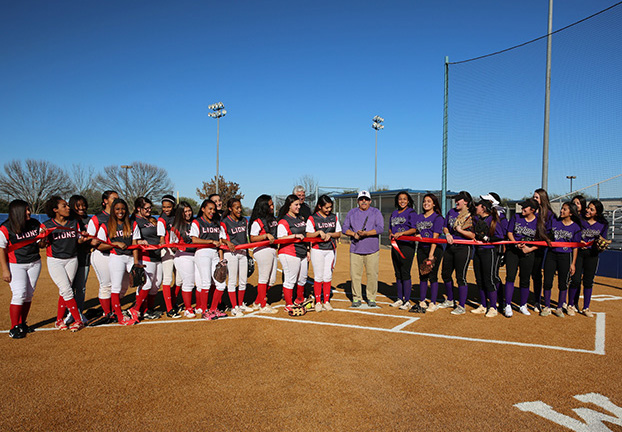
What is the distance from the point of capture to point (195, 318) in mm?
6176

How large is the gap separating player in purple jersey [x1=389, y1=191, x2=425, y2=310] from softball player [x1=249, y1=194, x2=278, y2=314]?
7.14ft

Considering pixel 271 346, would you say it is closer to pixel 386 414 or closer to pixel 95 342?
pixel 386 414

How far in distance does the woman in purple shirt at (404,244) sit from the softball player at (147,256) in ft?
13.2

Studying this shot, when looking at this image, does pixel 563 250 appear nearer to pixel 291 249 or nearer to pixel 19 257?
pixel 291 249

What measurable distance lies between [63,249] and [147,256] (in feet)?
3.69

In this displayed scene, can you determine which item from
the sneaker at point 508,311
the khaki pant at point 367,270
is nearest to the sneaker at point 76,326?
the khaki pant at point 367,270

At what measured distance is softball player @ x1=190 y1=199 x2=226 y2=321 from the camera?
604 centimetres

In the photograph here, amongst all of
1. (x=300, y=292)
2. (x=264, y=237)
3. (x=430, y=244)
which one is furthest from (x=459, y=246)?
(x=264, y=237)

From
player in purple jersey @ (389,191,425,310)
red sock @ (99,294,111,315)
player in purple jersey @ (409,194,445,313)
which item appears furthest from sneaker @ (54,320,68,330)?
player in purple jersey @ (409,194,445,313)

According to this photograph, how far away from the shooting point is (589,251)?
20.6 feet

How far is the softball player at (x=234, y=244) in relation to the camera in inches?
244

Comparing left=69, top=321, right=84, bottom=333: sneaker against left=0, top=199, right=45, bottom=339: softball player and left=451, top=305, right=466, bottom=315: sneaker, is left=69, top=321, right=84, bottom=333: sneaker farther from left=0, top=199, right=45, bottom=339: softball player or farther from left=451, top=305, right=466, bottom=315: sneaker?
left=451, top=305, right=466, bottom=315: sneaker

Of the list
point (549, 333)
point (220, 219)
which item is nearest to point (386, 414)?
point (549, 333)

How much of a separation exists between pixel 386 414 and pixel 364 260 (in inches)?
148
